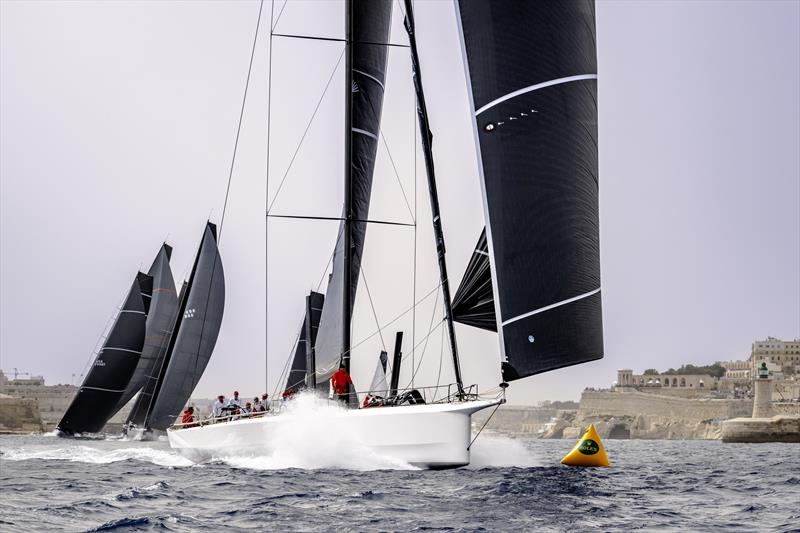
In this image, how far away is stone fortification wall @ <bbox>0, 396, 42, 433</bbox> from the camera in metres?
76.1

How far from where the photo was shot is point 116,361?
40281 mm

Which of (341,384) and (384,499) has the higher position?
(341,384)

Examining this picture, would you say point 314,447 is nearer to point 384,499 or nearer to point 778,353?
point 384,499

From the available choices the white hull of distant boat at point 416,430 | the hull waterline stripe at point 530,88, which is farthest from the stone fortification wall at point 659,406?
the hull waterline stripe at point 530,88

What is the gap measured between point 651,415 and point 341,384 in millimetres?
101766

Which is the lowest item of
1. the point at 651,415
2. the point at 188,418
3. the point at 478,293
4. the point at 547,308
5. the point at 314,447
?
the point at 314,447

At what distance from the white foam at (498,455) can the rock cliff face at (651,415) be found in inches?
3425

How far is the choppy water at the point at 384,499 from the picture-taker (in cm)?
912

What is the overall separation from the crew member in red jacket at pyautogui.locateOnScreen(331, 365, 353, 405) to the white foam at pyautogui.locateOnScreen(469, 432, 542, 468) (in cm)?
232

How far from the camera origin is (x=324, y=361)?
1711 centimetres

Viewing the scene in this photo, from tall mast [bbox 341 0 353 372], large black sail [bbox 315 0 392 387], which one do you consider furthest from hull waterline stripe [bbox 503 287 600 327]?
large black sail [bbox 315 0 392 387]

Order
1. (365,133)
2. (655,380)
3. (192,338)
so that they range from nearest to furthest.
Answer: (365,133) → (192,338) → (655,380)

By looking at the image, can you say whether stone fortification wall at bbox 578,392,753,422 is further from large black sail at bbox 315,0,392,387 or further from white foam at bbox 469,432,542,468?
large black sail at bbox 315,0,392,387

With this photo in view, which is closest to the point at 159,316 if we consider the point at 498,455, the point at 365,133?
the point at 365,133
